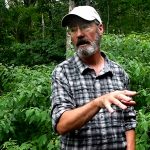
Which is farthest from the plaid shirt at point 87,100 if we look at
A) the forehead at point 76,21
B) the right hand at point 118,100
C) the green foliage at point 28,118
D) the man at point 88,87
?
the green foliage at point 28,118

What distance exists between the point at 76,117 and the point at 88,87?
0.47m

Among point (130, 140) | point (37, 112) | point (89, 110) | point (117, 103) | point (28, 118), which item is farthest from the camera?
point (28, 118)

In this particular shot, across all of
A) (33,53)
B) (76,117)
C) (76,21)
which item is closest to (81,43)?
(76,21)

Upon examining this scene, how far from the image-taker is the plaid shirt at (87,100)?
2799mm

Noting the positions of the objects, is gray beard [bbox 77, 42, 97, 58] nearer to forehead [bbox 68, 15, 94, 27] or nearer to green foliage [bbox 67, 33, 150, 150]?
forehead [bbox 68, 15, 94, 27]

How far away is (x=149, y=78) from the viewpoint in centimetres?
529

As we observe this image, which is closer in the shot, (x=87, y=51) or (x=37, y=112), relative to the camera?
(x=87, y=51)

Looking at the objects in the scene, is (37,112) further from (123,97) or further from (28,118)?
(123,97)

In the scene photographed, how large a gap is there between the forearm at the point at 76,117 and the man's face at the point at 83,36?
495 millimetres

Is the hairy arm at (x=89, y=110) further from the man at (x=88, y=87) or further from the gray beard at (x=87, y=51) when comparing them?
the gray beard at (x=87, y=51)

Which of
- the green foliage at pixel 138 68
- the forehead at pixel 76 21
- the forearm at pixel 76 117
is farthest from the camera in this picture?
the green foliage at pixel 138 68

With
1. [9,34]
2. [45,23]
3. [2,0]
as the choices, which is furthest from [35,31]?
[2,0]

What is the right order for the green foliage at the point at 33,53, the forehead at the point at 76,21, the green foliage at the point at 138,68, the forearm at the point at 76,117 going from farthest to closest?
the green foliage at the point at 33,53 → the green foliage at the point at 138,68 → the forehead at the point at 76,21 → the forearm at the point at 76,117

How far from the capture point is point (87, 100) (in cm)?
285
